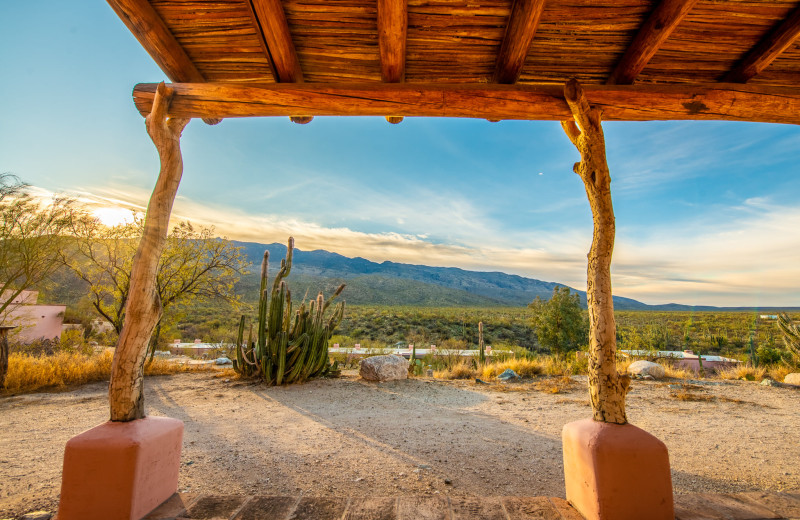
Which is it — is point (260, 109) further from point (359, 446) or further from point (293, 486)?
point (359, 446)

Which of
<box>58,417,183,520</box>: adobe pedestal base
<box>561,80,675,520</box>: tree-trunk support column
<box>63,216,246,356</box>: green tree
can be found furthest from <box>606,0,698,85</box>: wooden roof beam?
<box>63,216,246,356</box>: green tree

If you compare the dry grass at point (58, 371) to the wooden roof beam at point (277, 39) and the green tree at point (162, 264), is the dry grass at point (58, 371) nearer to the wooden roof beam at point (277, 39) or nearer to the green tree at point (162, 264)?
the green tree at point (162, 264)

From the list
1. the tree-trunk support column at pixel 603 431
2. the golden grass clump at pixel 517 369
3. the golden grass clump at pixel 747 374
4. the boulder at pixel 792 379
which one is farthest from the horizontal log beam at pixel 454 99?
the golden grass clump at pixel 747 374

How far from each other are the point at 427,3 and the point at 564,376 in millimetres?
7393

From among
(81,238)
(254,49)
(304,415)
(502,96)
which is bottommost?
(304,415)

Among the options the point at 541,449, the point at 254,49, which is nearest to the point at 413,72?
the point at 254,49

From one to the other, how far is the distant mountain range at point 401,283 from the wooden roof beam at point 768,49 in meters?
35.2

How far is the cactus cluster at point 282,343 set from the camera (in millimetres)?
6266

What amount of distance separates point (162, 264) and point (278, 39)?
7208 millimetres

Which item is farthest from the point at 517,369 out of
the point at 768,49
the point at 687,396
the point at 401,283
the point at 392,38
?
the point at 401,283

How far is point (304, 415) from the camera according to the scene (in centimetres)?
468

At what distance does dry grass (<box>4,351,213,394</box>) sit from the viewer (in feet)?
19.5

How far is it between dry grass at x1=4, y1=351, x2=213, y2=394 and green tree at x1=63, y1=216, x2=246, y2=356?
1.91ft

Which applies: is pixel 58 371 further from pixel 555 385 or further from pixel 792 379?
pixel 792 379
